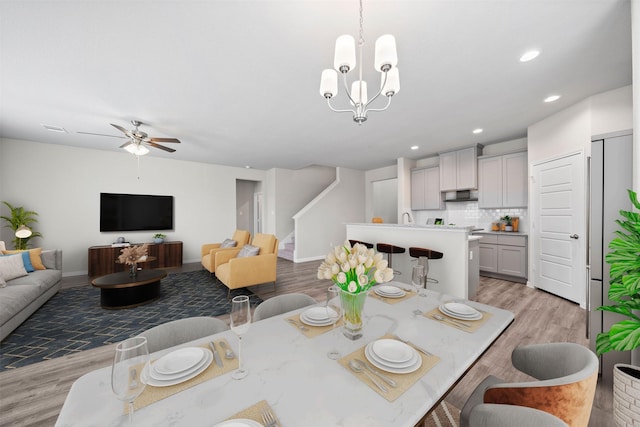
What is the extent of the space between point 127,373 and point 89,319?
327cm

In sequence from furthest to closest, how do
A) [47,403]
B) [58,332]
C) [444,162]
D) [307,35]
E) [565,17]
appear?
[444,162], [58,332], [307,35], [565,17], [47,403]

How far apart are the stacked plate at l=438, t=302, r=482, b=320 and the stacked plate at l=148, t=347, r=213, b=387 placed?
121cm

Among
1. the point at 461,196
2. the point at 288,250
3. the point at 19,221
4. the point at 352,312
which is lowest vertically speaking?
the point at 288,250

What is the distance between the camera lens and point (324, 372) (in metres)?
0.83

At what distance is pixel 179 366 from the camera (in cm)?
85

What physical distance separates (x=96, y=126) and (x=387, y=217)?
8195mm

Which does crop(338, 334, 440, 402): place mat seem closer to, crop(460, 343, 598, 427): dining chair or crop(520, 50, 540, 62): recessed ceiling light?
crop(460, 343, 598, 427): dining chair

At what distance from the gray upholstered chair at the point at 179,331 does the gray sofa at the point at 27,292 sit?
258 cm

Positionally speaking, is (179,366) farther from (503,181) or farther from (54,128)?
(503,181)

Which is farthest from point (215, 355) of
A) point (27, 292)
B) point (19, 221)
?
point (19, 221)

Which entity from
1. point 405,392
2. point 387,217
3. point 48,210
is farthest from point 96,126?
point 387,217

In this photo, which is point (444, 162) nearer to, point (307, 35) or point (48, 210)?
point (307, 35)

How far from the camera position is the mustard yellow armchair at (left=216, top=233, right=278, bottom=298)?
11.3ft

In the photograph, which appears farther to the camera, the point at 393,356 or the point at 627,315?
the point at 627,315
